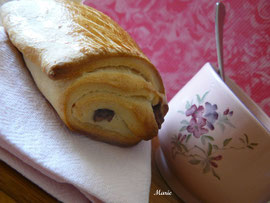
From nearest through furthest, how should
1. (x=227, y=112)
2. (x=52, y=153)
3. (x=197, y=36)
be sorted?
(x=52, y=153), (x=227, y=112), (x=197, y=36)

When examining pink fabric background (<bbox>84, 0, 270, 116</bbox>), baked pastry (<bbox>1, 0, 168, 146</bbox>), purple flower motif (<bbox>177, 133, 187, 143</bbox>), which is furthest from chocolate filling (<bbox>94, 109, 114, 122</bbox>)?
pink fabric background (<bbox>84, 0, 270, 116</bbox>)

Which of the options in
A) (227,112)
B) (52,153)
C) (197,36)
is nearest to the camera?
(52,153)

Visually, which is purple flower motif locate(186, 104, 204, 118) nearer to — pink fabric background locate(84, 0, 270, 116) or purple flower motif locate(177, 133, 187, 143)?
purple flower motif locate(177, 133, 187, 143)

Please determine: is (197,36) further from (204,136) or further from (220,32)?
(204,136)

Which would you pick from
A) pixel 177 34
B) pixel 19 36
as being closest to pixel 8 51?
pixel 19 36

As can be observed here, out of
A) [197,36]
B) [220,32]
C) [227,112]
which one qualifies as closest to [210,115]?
[227,112]

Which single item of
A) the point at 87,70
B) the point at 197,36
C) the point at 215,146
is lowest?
the point at 215,146
